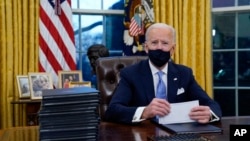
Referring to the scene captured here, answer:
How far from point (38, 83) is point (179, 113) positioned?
176 cm

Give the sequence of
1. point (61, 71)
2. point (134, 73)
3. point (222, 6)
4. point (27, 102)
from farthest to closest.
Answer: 1. point (222, 6)
2. point (61, 71)
3. point (27, 102)
4. point (134, 73)

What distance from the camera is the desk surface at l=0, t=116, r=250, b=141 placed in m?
1.37

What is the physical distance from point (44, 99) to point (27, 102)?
1.88m

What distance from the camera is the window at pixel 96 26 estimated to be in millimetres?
3809

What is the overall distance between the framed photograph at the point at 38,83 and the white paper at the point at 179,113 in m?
1.69

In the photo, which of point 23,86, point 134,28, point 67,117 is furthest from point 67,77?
point 67,117

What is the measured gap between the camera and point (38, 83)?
312cm

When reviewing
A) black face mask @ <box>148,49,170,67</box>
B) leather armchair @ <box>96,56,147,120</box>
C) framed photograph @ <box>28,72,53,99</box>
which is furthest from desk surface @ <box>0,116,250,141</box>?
framed photograph @ <box>28,72,53,99</box>

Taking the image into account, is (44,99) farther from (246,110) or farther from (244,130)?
(246,110)

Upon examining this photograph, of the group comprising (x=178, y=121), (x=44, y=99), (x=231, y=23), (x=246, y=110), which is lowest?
(x=246, y=110)

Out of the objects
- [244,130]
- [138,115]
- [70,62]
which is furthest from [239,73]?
[244,130]

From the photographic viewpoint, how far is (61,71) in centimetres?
324

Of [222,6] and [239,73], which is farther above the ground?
[222,6]

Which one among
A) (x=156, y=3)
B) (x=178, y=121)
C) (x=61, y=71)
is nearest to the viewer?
(x=178, y=121)
